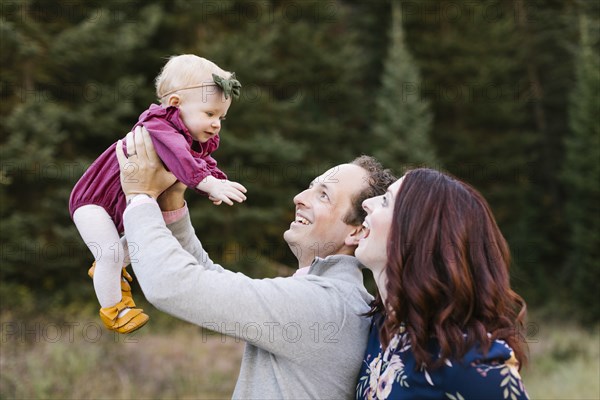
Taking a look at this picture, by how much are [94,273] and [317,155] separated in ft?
54.6

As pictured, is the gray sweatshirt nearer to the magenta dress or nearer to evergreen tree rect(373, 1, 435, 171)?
→ the magenta dress

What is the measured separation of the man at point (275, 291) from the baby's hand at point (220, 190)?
0.13 meters

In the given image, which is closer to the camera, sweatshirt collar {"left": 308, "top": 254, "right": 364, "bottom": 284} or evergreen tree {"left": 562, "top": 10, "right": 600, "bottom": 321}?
sweatshirt collar {"left": 308, "top": 254, "right": 364, "bottom": 284}

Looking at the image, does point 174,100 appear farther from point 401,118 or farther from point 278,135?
point 401,118

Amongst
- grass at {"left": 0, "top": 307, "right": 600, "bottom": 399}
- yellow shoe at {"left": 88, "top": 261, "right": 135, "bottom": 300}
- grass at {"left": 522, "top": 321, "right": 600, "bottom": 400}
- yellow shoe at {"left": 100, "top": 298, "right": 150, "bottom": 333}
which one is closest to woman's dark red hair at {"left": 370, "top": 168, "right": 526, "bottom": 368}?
yellow shoe at {"left": 100, "top": 298, "right": 150, "bottom": 333}

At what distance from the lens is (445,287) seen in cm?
207

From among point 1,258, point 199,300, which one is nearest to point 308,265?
point 199,300

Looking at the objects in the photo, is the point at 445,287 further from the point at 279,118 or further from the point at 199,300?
the point at 279,118

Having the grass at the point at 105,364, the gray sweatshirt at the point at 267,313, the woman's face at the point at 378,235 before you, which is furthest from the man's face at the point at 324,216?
the grass at the point at 105,364

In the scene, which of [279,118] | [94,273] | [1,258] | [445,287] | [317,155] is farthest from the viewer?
[317,155]

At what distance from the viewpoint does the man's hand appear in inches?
95.7

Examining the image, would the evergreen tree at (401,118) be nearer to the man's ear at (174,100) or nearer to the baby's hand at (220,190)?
the man's ear at (174,100)

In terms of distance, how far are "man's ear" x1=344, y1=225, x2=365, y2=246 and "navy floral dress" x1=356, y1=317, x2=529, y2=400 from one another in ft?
1.98

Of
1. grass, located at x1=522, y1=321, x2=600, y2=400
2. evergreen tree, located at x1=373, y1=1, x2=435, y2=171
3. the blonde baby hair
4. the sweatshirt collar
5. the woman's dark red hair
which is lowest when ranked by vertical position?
grass, located at x1=522, y1=321, x2=600, y2=400
